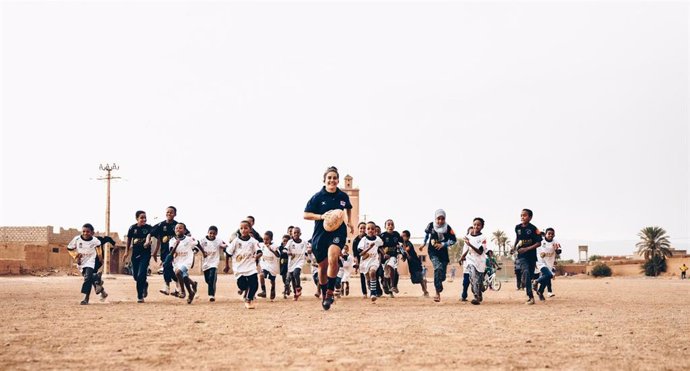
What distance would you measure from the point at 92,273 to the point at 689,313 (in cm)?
1079

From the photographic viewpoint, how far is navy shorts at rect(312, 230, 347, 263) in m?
12.1

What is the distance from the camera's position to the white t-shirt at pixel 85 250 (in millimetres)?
14656

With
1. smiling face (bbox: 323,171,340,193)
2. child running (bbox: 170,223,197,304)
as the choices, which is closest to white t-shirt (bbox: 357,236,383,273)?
child running (bbox: 170,223,197,304)

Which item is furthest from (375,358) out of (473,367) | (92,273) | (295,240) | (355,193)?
(355,193)

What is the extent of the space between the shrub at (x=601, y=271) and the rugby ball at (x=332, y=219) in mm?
62074

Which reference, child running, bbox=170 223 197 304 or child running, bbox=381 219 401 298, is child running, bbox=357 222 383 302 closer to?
child running, bbox=381 219 401 298

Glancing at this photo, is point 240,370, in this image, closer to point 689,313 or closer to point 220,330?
point 220,330

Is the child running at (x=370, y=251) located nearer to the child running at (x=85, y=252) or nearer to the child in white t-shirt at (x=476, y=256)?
the child in white t-shirt at (x=476, y=256)

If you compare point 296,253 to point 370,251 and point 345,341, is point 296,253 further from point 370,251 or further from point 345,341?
point 345,341

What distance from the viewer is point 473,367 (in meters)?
5.75

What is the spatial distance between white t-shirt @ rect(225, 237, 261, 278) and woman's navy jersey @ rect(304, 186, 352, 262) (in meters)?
2.48

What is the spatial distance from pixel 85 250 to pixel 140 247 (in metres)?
1.10

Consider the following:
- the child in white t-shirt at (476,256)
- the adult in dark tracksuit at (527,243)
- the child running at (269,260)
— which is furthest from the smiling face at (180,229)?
the adult in dark tracksuit at (527,243)

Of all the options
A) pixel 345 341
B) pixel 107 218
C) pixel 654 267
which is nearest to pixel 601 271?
pixel 654 267
